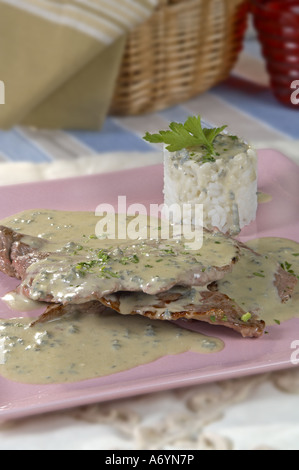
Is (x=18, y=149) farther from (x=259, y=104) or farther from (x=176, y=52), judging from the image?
(x=259, y=104)

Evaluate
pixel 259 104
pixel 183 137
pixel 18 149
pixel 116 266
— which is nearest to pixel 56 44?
pixel 18 149

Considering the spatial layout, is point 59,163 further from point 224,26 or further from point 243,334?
point 243,334

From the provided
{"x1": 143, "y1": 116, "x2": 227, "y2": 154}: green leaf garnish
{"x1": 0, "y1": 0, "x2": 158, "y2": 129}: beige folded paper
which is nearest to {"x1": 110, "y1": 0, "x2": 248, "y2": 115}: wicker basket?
{"x1": 0, "y1": 0, "x2": 158, "y2": 129}: beige folded paper

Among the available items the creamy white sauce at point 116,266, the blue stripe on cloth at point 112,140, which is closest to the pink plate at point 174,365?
the creamy white sauce at point 116,266

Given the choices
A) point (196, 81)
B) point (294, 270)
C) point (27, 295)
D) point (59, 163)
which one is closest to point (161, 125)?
point (196, 81)

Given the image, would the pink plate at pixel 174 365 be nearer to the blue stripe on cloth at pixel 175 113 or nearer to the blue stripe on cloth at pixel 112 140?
the blue stripe on cloth at pixel 112 140
